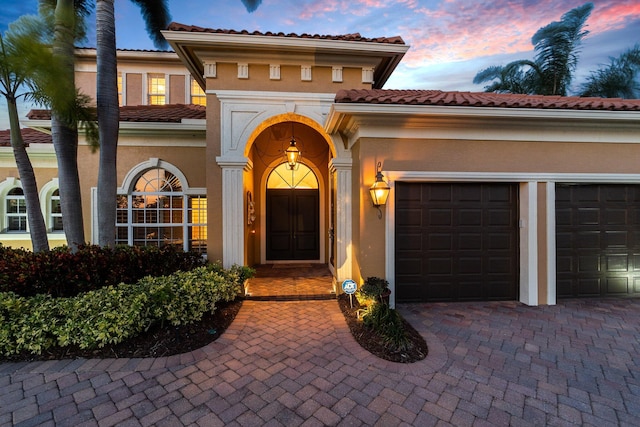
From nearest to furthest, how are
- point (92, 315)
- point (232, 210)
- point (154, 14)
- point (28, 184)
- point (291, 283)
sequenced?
point (92, 315), point (28, 184), point (232, 210), point (291, 283), point (154, 14)

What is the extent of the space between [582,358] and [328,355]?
3127mm

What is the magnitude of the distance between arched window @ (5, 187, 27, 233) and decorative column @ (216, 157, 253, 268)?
691 cm

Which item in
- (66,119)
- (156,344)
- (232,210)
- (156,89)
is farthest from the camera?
(156,89)

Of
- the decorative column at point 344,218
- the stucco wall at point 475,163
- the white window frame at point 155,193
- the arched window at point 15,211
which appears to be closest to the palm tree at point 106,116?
the white window frame at point 155,193

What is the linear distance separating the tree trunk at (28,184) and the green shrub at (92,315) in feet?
5.43

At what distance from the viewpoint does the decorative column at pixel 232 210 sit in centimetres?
530

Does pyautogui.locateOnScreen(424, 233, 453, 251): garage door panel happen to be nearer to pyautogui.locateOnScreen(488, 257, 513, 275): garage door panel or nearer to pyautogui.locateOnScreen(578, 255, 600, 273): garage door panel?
pyautogui.locateOnScreen(488, 257, 513, 275): garage door panel

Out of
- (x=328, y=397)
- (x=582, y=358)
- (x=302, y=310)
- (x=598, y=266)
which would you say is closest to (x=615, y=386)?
(x=582, y=358)

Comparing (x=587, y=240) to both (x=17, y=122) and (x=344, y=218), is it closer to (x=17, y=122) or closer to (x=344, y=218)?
(x=344, y=218)

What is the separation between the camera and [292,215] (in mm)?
8281

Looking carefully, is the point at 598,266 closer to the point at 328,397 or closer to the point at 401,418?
the point at 401,418

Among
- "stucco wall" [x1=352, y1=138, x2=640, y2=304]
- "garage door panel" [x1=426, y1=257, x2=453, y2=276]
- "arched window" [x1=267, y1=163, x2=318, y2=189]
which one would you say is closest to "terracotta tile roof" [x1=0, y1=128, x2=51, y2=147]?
"arched window" [x1=267, y1=163, x2=318, y2=189]

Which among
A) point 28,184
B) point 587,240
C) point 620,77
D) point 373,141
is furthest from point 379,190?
point 620,77

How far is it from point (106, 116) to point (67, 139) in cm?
84
